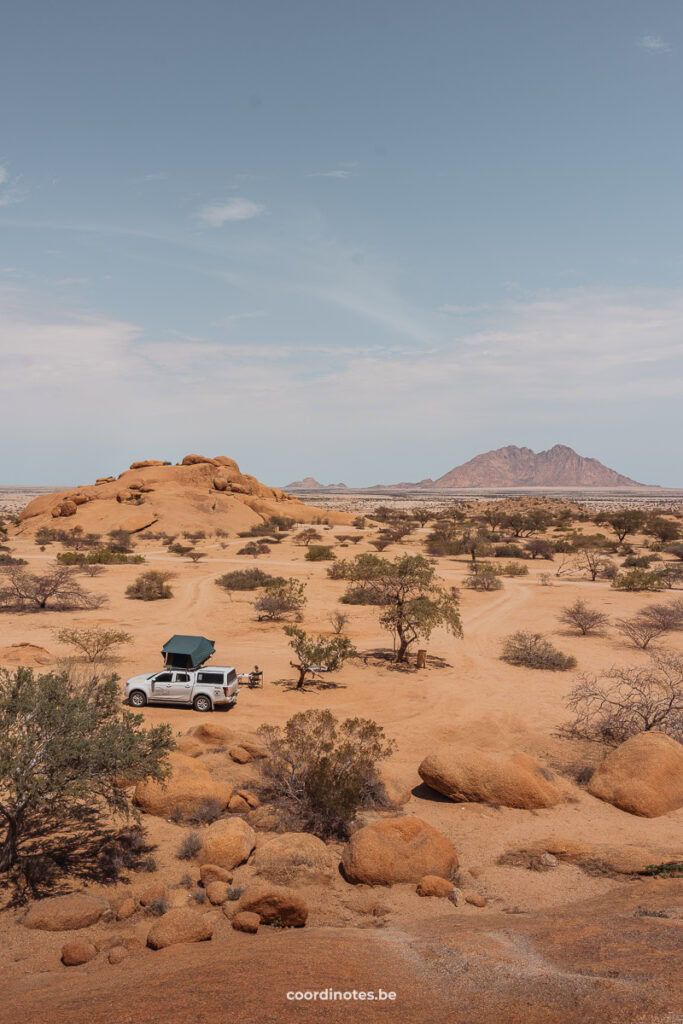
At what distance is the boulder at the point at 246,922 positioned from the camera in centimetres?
779

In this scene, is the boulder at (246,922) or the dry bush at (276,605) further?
the dry bush at (276,605)

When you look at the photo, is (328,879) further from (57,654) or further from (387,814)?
(57,654)

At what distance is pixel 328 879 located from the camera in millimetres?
9492

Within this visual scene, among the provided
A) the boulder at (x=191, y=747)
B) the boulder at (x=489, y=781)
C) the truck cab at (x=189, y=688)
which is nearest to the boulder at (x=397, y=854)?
the boulder at (x=489, y=781)

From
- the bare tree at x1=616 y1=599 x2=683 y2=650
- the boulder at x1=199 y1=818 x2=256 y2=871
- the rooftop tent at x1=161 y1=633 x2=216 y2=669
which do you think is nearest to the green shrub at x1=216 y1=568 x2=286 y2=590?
the rooftop tent at x1=161 y1=633 x2=216 y2=669

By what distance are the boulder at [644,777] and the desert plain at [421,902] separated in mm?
156

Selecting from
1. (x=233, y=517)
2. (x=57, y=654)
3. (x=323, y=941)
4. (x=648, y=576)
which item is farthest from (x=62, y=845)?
(x=233, y=517)

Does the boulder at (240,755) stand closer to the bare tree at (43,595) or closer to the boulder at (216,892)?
the boulder at (216,892)

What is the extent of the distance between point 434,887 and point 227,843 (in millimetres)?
3587

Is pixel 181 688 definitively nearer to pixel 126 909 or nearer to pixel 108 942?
pixel 126 909

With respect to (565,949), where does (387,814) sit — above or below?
below

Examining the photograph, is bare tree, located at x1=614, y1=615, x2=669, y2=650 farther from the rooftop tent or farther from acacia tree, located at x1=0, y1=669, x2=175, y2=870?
acacia tree, located at x1=0, y1=669, x2=175, y2=870

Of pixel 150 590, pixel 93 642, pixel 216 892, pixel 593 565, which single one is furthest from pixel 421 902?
pixel 593 565

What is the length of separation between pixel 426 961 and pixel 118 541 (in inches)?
2540
